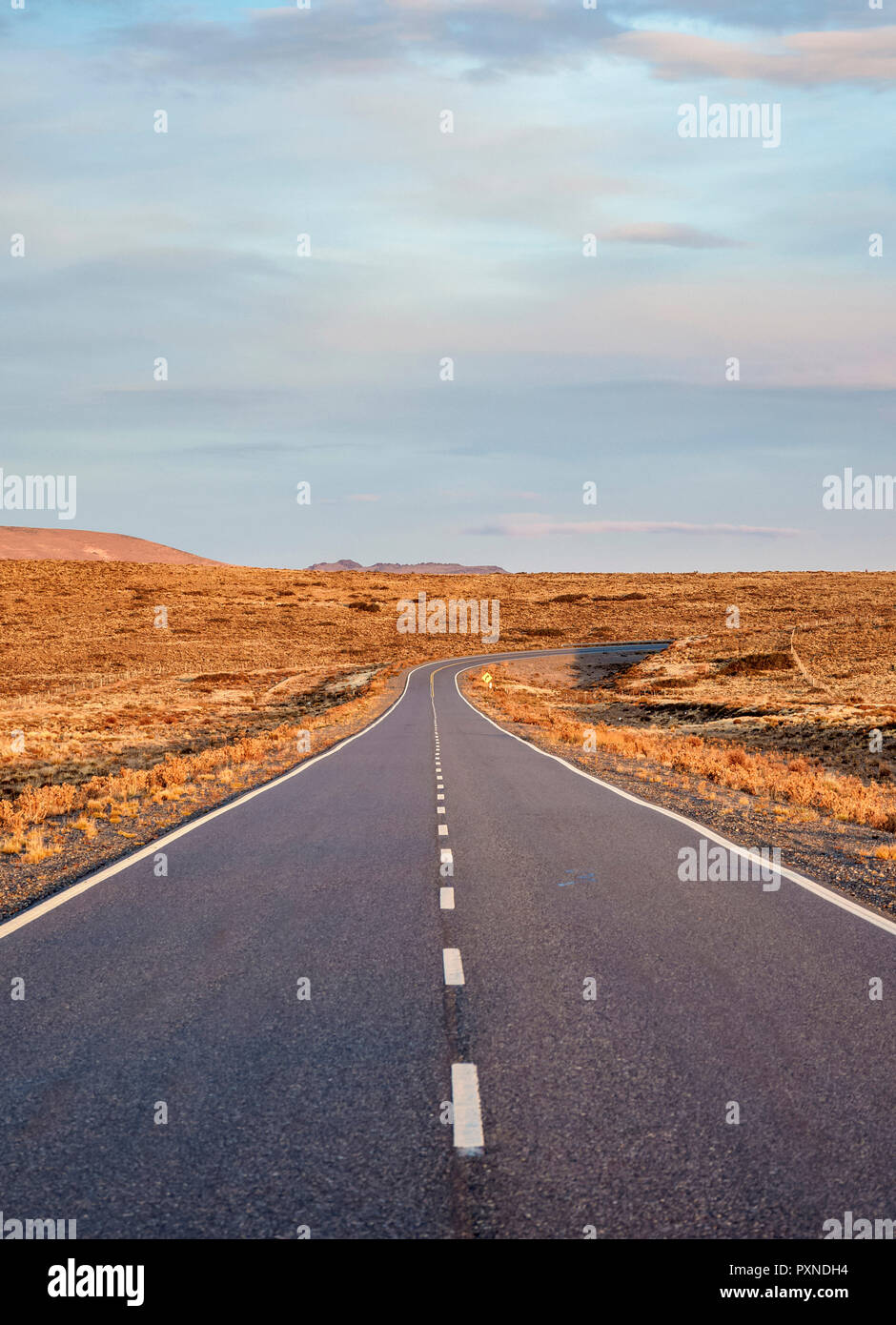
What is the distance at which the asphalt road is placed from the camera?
4070 millimetres

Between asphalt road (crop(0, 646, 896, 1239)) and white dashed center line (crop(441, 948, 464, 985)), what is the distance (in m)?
0.06

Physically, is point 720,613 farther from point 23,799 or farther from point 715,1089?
point 715,1089

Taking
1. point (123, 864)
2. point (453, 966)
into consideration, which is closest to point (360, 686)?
point (123, 864)

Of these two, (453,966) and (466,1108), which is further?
(453,966)

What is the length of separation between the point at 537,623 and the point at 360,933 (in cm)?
10133

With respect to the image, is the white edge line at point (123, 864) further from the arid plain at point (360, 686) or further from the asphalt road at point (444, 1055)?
the arid plain at point (360, 686)

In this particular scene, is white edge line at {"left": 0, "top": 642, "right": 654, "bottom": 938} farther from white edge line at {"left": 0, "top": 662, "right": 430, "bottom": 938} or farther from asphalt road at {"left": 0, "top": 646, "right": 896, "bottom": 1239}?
asphalt road at {"left": 0, "top": 646, "right": 896, "bottom": 1239}

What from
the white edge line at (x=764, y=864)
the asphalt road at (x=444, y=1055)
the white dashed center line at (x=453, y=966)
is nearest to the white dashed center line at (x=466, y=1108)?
the asphalt road at (x=444, y=1055)

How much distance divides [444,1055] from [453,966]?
1.77m

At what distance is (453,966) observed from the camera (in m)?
7.38

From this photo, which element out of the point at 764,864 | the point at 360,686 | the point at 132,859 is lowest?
the point at 360,686

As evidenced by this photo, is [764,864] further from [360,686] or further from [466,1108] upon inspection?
[360,686]

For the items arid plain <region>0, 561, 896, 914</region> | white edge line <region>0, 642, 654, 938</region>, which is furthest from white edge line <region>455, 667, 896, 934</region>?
white edge line <region>0, 642, 654, 938</region>
